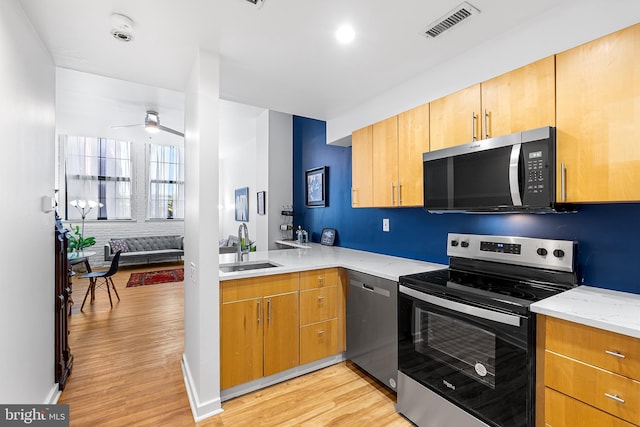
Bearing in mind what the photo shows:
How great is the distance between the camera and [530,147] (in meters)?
1.56

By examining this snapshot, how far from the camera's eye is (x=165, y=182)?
7.90m

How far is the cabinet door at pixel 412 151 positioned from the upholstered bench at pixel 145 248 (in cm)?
649

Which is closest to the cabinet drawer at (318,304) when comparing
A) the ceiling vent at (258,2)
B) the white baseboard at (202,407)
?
the white baseboard at (202,407)

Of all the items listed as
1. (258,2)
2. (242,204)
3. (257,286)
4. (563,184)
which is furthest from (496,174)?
(242,204)

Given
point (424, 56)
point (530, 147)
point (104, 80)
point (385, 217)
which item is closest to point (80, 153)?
point (104, 80)

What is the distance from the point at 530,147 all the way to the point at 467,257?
0.88 metres

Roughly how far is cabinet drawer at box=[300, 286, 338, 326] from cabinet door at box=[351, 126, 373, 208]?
871 millimetres

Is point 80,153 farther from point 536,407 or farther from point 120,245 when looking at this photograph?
point 536,407

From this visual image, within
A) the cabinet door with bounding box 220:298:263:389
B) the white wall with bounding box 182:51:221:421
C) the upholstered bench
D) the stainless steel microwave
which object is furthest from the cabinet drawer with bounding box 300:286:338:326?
the upholstered bench

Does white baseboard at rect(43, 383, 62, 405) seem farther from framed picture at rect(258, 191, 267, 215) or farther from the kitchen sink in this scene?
framed picture at rect(258, 191, 267, 215)

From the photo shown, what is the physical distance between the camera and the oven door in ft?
4.48

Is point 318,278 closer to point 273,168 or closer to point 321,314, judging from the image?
point 321,314

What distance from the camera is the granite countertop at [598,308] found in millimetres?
1114

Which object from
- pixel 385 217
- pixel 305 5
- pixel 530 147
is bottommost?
pixel 385 217
